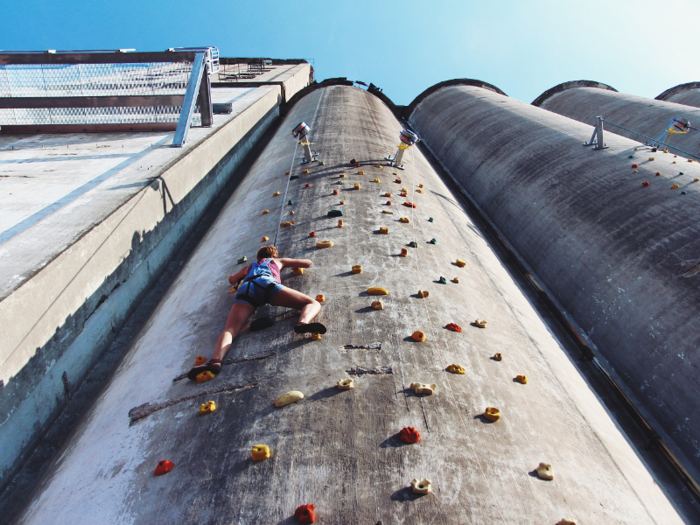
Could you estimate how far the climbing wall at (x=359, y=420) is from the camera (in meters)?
3.00

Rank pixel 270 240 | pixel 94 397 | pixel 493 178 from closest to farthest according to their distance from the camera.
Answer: pixel 94 397 < pixel 270 240 < pixel 493 178

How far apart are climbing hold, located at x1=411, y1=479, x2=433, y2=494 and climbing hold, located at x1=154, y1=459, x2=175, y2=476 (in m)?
1.80

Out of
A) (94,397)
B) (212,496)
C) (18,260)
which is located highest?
(18,260)

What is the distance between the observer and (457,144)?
15086 mm

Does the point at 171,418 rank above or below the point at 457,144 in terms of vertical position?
below

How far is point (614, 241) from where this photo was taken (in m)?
7.57

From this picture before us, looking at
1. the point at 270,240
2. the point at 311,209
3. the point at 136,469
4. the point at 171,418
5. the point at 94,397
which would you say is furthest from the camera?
the point at 311,209

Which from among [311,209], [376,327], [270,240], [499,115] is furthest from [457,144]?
[376,327]

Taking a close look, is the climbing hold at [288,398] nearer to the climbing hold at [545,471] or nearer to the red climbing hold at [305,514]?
the red climbing hold at [305,514]

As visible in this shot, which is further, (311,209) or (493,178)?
(493,178)

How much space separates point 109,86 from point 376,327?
49.1 feet

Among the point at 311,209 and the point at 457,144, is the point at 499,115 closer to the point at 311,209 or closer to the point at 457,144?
the point at 457,144

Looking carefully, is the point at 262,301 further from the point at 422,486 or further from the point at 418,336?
the point at 422,486

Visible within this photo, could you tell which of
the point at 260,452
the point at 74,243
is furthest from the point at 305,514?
the point at 74,243
